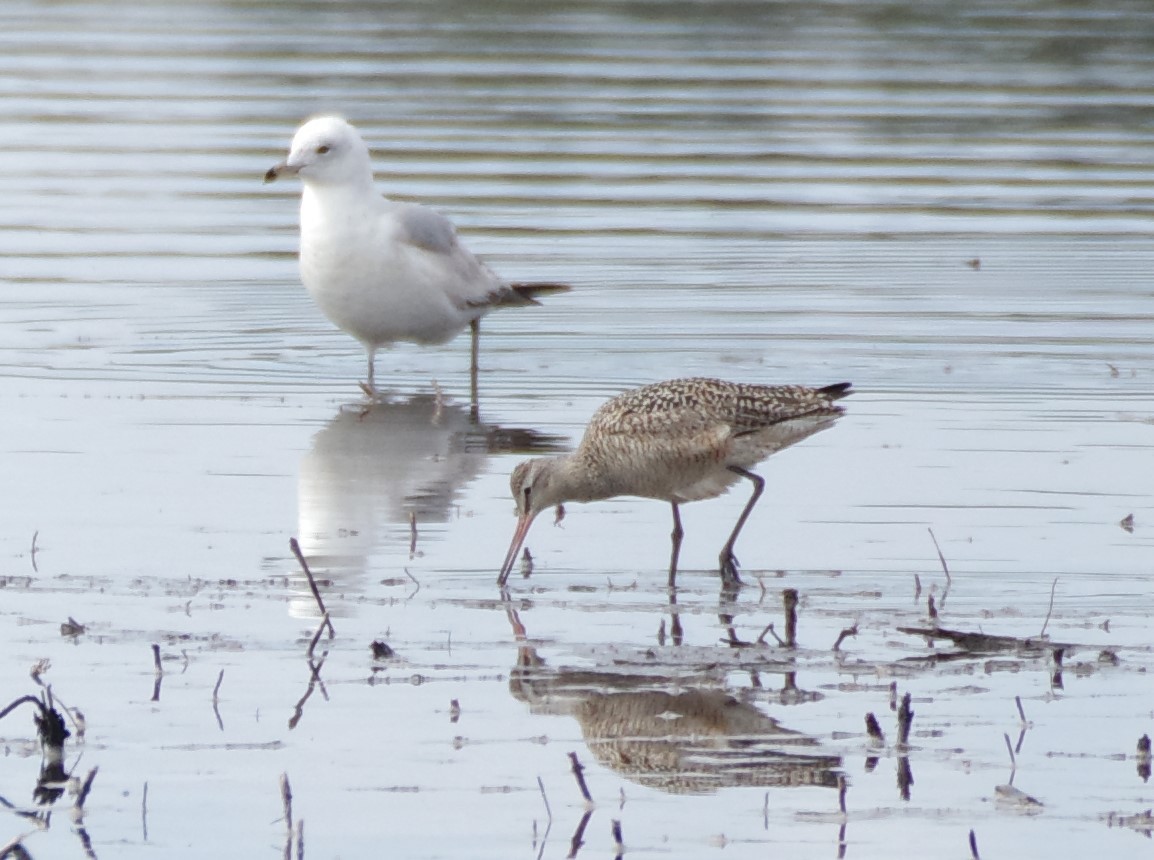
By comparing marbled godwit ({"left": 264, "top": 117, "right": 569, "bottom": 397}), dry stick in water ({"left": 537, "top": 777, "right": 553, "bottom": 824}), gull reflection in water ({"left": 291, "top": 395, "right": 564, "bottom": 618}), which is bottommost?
dry stick in water ({"left": 537, "top": 777, "right": 553, "bottom": 824})

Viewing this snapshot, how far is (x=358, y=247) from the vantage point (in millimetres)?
11789

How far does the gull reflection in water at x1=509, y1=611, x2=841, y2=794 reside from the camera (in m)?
6.00

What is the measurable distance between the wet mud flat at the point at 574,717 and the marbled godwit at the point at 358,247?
3.88 meters

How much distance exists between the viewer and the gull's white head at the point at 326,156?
1184 cm

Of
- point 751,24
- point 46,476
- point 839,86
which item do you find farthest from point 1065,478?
point 751,24

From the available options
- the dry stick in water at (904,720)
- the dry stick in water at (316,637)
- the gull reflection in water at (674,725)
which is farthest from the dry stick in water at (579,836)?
the dry stick in water at (316,637)

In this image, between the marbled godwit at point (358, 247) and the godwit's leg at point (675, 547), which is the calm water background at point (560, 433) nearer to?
the godwit's leg at point (675, 547)

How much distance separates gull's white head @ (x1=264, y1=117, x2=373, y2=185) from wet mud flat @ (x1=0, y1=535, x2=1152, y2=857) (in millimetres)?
4150

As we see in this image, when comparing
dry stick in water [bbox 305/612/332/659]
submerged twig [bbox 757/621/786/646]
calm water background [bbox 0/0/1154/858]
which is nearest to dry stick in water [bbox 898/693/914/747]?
calm water background [bbox 0/0/1154/858]

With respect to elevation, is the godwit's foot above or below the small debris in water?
above

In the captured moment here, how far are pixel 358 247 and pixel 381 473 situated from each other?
2027mm

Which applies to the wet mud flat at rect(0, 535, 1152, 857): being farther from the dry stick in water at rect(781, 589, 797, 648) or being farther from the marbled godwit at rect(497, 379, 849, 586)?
the marbled godwit at rect(497, 379, 849, 586)

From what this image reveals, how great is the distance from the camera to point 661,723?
6.38 meters

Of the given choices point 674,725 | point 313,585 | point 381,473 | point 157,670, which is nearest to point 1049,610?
point 674,725
